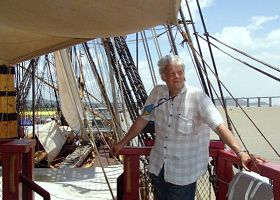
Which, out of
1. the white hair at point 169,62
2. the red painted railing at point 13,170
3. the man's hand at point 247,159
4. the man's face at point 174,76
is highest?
the white hair at point 169,62

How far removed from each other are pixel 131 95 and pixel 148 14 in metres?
4.84

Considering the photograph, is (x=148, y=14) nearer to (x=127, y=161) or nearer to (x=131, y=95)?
(x=127, y=161)

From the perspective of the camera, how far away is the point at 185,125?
8.11 feet

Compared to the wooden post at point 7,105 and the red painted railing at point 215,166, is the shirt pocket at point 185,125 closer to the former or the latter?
the red painted railing at point 215,166

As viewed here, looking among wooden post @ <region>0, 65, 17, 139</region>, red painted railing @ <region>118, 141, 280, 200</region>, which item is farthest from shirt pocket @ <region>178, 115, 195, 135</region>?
wooden post @ <region>0, 65, 17, 139</region>

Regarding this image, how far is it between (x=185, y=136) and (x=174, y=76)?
1.16 feet

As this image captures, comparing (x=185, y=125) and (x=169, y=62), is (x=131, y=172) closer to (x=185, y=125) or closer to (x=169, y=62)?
(x=185, y=125)

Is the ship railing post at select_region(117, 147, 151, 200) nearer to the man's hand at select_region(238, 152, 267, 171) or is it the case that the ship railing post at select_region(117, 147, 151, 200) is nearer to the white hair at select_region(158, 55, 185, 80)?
the white hair at select_region(158, 55, 185, 80)

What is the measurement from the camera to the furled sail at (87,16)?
2.48m

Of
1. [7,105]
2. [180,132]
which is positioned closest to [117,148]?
[180,132]

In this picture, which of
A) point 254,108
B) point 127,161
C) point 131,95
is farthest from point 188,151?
point 254,108

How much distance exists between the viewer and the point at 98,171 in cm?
726

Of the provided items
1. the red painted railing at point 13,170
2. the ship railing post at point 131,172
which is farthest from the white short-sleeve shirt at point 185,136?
the red painted railing at point 13,170

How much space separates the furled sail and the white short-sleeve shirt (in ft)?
1.63
